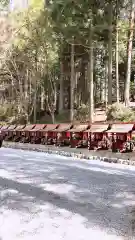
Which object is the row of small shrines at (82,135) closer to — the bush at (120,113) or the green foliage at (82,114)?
the bush at (120,113)

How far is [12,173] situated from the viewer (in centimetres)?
823

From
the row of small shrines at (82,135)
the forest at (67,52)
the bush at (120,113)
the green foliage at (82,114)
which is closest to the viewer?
the row of small shrines at (82,135)

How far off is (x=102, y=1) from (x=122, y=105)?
5792 millimetres

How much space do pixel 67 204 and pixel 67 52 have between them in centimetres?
2256

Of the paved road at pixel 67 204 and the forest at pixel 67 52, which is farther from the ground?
the forest at pixel 67 52

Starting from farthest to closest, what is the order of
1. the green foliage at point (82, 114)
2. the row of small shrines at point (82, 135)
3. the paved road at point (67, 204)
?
1. the green foliage at point (82, 114)
2. the row of small shrines at point (82, 135)
3. the paved road at point (67, 204)

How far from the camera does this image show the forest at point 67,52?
65.2 ft

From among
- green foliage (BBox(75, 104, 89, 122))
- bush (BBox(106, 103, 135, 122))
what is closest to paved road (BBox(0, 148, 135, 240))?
bush (BBox(106, 103, 135, 122))

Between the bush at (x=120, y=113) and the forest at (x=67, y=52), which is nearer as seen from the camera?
the bush at (x=120, y=113)

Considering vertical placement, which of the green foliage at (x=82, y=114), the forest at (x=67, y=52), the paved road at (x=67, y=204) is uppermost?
the forest at (x=67, y=52)

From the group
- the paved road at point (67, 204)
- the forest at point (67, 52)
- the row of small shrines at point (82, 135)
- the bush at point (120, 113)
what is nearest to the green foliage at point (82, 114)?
the forest at point (67, 52)

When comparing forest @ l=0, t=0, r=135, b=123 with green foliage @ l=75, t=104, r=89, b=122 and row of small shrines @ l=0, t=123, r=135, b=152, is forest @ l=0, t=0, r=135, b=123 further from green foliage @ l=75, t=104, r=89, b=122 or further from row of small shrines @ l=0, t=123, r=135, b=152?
row of small shrines @ l=0, t=123, r=135, b=152

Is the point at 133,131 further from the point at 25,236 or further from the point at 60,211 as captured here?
the point at 25,236

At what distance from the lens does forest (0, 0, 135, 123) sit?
19875mm
